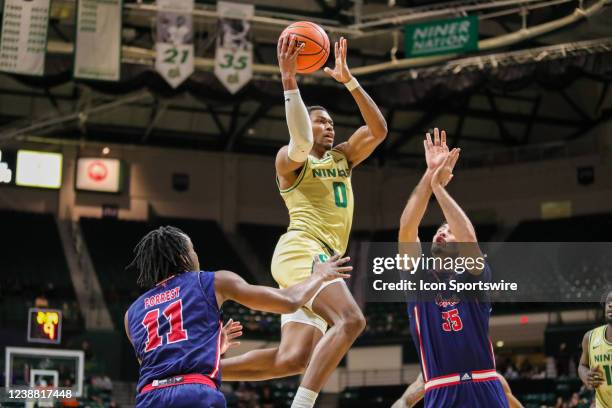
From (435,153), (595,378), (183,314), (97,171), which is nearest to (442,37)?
(595,378)

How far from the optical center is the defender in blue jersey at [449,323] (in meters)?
7.26

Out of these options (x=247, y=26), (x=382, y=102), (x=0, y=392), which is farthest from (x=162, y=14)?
(x=0, y=392)

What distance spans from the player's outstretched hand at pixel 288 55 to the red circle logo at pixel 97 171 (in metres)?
26.8

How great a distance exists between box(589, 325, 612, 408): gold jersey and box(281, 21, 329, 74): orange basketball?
15.0ft

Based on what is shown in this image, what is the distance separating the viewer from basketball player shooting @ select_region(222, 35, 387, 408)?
7.98 metres

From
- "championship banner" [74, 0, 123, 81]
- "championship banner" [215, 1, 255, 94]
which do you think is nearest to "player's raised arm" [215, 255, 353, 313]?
"championship banner" [74, 0, 123, 81]

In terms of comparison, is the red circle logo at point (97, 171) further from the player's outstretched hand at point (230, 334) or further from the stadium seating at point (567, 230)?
the player's outstretched hand at point (230, 334)

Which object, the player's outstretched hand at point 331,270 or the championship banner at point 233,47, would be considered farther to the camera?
the championship banner at point 233,47

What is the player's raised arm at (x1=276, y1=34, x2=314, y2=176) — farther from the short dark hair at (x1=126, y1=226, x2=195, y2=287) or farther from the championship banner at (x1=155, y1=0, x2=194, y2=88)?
the championship banner at (x1=155, y1=0, x2=194, y2=88)

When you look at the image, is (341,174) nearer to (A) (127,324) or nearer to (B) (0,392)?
(A) (127,324)

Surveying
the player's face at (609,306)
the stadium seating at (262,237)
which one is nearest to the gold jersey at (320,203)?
the player's face at (609,306)

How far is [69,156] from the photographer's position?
3431 cm

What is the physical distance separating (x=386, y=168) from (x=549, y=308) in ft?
29.5

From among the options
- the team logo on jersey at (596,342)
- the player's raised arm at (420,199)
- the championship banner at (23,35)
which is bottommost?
the team logo on jersey at (596,342)
